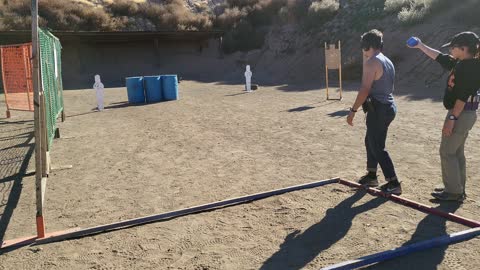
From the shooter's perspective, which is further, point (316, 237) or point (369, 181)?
point (369, 181)

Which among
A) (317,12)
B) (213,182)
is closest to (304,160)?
(213,182)

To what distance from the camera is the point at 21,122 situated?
1306 cm

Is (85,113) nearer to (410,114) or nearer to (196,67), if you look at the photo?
(410,114)

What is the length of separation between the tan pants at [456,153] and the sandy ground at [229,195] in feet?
0.85

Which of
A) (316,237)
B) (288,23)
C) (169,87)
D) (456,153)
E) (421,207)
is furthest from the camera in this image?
(288,23)

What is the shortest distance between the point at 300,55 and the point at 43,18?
19.5 metres

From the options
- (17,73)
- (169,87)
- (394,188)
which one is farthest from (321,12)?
(394,188)

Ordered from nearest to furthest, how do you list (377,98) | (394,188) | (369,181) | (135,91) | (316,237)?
1. (316,237)
2. (377,98)
3. (394,188)
4. (369,181)
5. (135,91)

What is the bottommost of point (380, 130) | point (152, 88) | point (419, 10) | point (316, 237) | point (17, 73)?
point (316, 237)

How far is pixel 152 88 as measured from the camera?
1778 cm

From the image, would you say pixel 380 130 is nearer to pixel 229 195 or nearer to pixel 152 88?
pixel 229 195

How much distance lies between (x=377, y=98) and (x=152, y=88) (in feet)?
45.0

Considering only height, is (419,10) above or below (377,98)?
above

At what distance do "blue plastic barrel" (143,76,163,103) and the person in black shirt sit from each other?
13868mm
